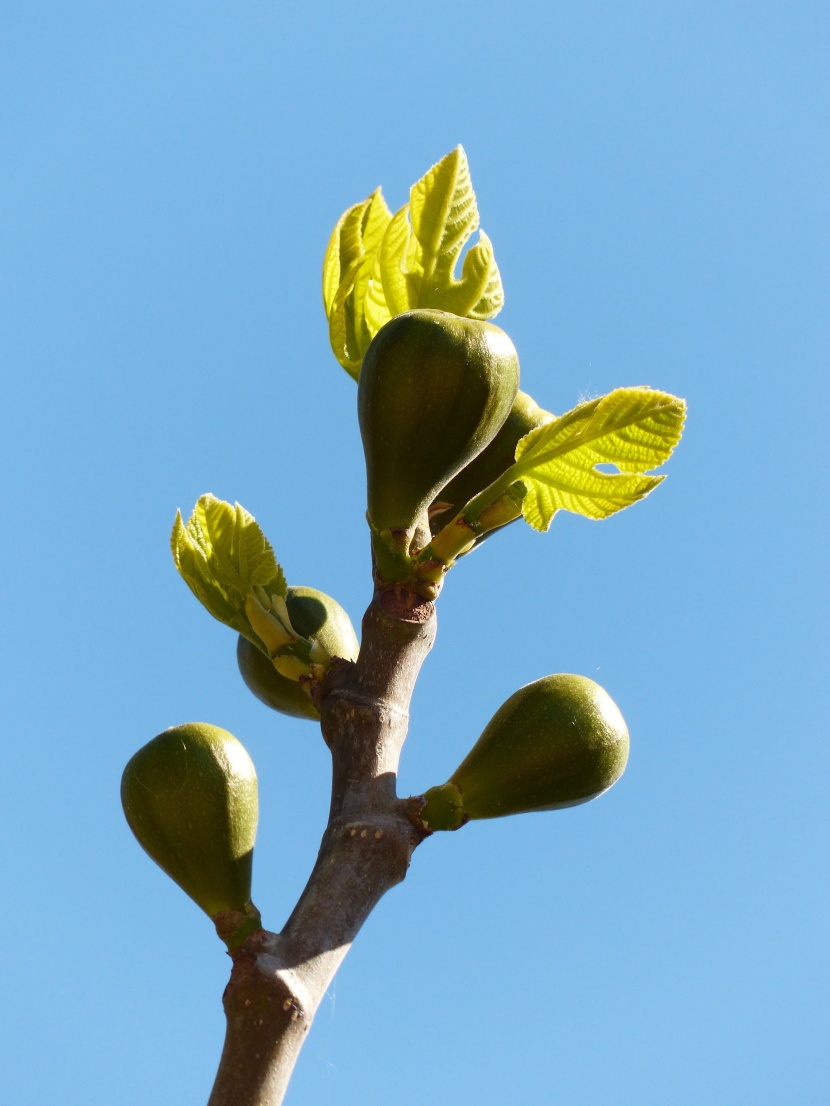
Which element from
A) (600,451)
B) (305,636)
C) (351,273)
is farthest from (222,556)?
(600,451)

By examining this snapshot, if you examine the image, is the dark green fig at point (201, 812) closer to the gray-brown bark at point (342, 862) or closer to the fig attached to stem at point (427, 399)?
the gray-brown bark at point (342, 862)

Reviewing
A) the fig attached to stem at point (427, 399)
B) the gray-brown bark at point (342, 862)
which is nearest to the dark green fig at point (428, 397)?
the fig attached to stem at point (427, 399)

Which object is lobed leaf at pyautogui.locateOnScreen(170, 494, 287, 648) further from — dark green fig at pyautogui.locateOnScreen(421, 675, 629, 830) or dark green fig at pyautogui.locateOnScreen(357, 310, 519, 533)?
dark green fig at pyautogui.locateOnScreen(421, 675, 629, 830)

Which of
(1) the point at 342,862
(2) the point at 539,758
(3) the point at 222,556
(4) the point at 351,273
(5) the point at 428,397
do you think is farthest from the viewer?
(4) the point at 351,273

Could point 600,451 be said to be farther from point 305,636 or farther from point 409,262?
point 305,636

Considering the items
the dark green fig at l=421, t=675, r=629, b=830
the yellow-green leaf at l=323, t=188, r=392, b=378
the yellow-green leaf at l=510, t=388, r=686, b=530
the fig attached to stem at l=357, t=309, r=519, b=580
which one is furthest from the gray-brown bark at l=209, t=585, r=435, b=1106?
the yellow-green leaf at l=323, t=188, r=392, b=378

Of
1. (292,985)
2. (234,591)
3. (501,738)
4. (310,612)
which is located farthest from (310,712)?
(292,985)
